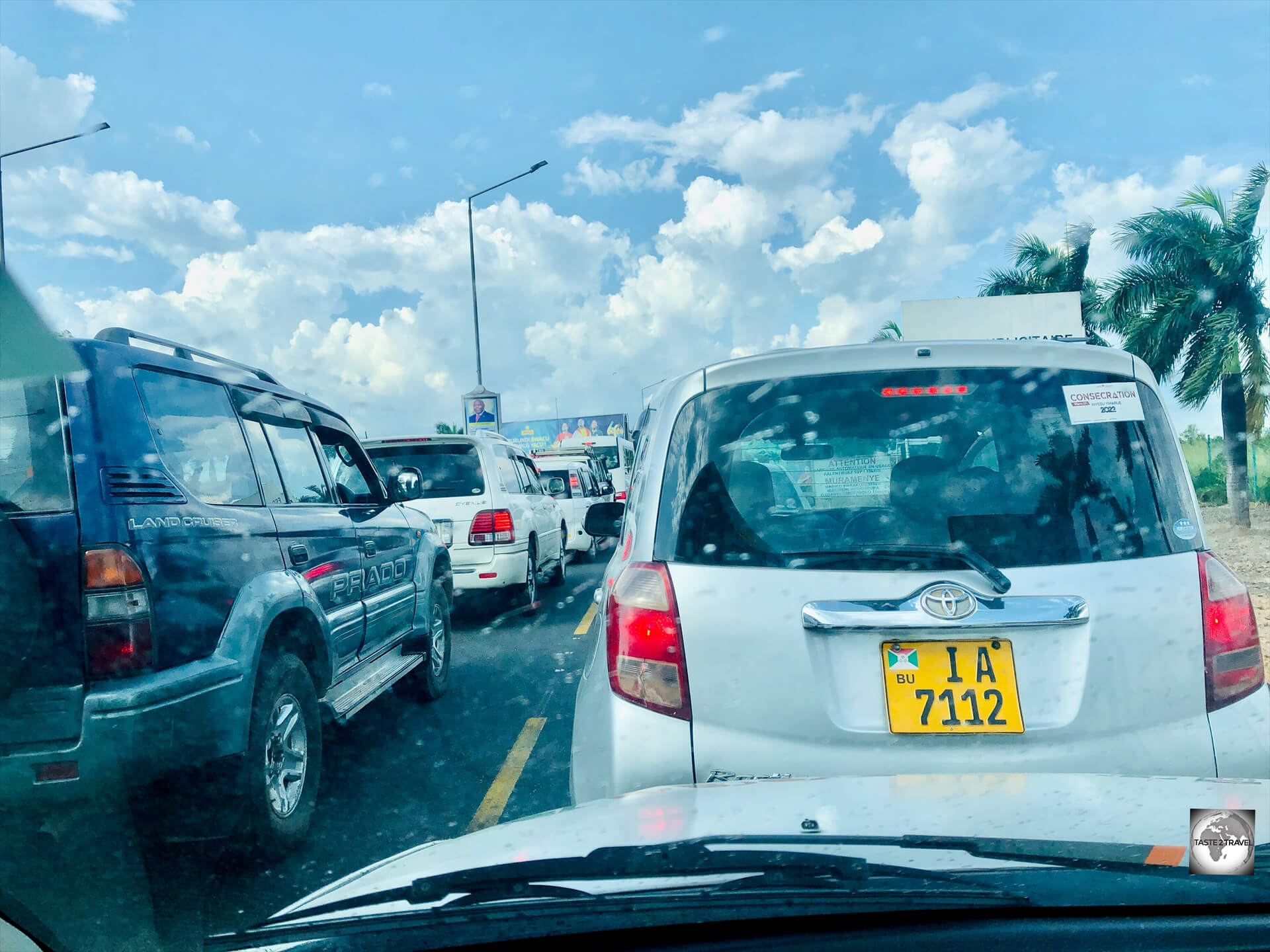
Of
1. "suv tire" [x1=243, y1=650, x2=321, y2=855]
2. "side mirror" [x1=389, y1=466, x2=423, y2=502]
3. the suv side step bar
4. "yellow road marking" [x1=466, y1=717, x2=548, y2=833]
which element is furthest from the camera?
"side mirror" [x1=389, y1=466, x2=423, y2=502]

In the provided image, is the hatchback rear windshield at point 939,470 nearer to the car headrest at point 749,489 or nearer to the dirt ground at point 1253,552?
the car headrest at point 749,489

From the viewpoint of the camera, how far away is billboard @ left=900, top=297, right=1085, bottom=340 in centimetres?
888

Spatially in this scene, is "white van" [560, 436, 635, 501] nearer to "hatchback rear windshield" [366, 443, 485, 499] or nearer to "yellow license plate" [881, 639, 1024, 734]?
"hatchback rear windshield" [366, 443, 485, 499]

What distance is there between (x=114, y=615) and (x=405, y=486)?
3.42 meters

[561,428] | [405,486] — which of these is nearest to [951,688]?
[405,486]

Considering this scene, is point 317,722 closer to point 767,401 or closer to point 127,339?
point 127,339

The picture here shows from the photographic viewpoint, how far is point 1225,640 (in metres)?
2.59

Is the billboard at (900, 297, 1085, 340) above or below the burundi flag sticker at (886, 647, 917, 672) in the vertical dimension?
above

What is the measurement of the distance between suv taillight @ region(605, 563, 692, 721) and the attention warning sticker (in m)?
1.20

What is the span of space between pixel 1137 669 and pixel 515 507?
27.0ft

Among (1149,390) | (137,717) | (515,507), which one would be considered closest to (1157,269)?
(515,507)

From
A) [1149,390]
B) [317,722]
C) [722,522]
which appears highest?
[1149,390]

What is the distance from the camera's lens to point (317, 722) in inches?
174

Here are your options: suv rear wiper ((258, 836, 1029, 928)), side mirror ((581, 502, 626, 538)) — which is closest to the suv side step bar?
side mirror ((581, 502, 626, 538))
